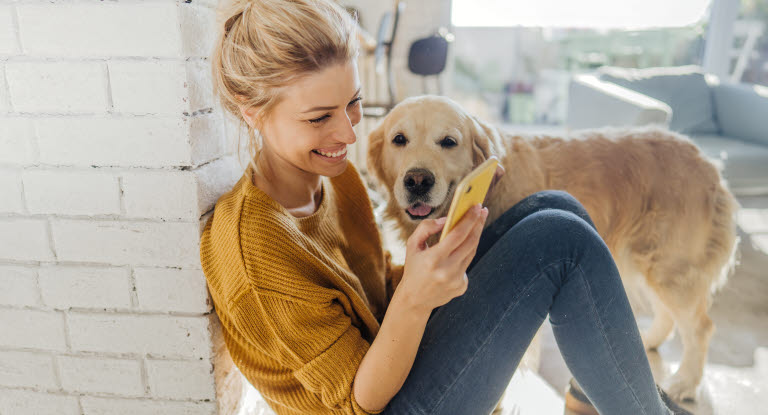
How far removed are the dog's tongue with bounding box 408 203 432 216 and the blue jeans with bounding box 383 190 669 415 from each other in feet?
1.31

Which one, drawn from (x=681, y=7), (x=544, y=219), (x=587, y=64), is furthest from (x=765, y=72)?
(x=544, y=219)

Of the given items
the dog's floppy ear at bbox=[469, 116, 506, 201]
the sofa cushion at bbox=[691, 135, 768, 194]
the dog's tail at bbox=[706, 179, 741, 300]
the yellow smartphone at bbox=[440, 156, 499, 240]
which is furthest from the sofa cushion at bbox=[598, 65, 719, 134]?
the yellow smartphone at bbox=[440, 156, 499, 240]

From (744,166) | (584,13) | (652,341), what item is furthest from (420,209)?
(584,13)

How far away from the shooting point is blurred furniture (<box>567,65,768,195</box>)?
3.22m

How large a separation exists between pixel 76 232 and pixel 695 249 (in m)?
1.77

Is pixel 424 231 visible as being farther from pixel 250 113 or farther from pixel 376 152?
pixel 376 152

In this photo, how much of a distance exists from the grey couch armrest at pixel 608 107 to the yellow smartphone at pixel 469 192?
2.25 metres

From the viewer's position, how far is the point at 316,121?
91cm

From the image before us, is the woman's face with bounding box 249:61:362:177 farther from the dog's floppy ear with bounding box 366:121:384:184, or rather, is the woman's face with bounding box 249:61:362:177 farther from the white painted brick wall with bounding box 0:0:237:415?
the dog's floppy ear with bounding box 366:121:384:184

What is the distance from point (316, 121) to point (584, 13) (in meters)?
5.38

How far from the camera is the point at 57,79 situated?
922mm

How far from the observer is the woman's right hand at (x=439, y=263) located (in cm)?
74

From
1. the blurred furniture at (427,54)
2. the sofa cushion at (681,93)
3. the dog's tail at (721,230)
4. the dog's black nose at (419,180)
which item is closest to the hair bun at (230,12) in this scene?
the dog's black nose at (419,180)

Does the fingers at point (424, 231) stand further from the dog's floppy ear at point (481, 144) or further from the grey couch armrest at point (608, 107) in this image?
the grey couch armrest at point (608, 107)
